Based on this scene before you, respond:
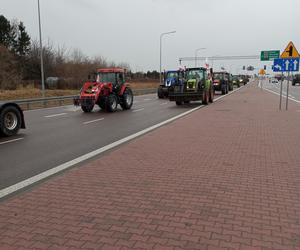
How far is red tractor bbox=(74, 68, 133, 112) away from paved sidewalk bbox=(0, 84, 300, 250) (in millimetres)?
10825

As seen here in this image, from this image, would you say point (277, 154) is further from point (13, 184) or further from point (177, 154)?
point (13, 184)

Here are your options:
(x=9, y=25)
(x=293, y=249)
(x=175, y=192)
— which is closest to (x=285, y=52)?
(x=175, y=192)

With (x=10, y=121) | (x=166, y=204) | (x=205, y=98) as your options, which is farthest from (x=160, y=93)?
(x=166, y=204)

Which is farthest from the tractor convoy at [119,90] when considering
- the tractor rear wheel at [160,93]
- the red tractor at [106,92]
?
the tractor rear wheel at [160,93]

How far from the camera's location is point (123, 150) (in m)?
8.66

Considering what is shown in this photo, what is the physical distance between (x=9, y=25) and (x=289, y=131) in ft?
231

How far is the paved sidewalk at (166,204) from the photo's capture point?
12.7 ft

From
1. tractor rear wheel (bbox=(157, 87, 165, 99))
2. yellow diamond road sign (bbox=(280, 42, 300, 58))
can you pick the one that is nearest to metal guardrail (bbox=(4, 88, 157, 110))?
tractor rear wheel (bbox=(157, 87, 165, 99))

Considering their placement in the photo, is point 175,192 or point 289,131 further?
point 289,131

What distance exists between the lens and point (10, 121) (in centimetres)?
1162

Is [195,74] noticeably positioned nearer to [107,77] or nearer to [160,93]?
[107,77]

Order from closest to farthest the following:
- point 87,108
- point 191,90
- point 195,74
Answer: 1. point 87,108
2. point 191,90
3. point 195,74

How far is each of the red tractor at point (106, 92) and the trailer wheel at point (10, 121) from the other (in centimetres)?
727

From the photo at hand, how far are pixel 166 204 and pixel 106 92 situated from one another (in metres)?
15.2
